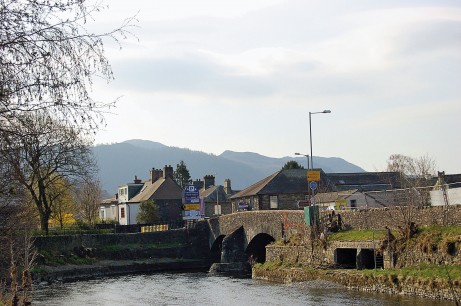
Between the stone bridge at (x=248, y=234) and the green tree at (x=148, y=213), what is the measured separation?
24.6 m

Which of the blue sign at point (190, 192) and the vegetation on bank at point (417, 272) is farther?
the blue sign at point (190, 192)

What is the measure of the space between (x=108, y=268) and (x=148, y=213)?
29256mm

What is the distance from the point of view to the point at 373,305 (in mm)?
30859

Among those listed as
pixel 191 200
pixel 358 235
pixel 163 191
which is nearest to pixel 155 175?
pixel 163 191

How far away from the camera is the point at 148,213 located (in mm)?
94938

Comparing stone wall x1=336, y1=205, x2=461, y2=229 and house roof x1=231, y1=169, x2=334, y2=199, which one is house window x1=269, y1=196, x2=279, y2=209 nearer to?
house roof x1=231, y1=169, x2=334, y2=199

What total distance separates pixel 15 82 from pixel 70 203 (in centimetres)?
8137

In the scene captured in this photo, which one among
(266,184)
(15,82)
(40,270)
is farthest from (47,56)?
(266,184)

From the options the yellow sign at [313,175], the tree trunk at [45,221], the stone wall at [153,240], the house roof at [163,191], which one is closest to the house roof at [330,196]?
the stone wall at [153,240]

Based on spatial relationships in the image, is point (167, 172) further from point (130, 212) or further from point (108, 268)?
point (108, 268)

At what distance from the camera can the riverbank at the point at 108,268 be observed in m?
59.2

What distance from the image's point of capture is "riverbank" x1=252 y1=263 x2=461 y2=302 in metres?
31.9

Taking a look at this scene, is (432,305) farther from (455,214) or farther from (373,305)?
(455,214)

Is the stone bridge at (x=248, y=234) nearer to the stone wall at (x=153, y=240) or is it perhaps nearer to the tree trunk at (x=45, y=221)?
the stone wall at (x=153, y=240)
